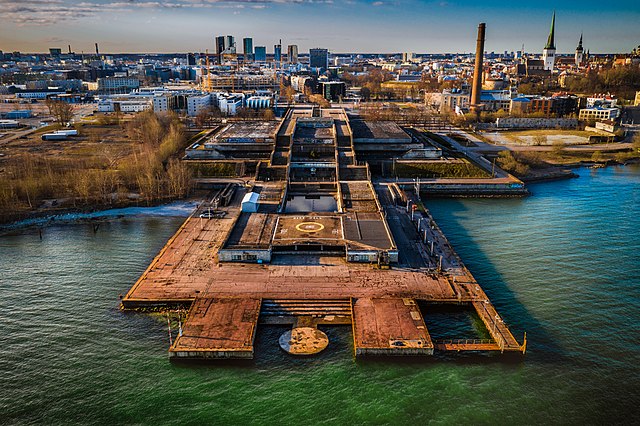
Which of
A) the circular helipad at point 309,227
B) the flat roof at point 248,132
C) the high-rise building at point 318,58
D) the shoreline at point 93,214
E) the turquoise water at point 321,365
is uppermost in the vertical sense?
the high-rise building at point 318,58

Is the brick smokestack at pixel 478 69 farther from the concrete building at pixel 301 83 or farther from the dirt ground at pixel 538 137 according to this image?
the concrete building at pixel 301 83

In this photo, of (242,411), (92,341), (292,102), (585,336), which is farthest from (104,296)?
(292,102)

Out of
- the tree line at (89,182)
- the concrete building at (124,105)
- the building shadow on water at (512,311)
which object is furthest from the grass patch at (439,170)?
the concrete building at (124,105)

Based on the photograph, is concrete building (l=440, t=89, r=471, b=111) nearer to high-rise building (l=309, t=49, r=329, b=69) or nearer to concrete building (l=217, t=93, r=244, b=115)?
concrete building (l=217, t=93, r=244, b=115)

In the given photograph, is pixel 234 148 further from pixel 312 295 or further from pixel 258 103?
pixel 258 103

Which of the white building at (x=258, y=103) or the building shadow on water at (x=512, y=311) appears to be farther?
the white building at (x=258, y=103)

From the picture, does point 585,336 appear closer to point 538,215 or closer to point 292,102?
point 538,215

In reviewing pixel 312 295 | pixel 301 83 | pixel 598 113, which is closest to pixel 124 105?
pixel 301 83

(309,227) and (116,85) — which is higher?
(116,85)
